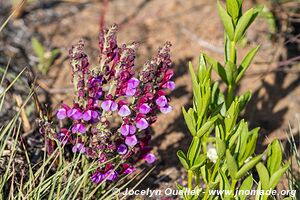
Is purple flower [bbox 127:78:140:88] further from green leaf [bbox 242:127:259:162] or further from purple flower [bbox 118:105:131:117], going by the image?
green leaf [bbox 242:127:259:162]

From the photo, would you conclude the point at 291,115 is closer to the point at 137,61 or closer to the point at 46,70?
the point at 137,61

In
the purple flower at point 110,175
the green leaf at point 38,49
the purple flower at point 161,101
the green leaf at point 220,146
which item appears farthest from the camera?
the green leaf at point 38,49

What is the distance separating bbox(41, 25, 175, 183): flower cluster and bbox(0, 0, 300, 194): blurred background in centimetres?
67

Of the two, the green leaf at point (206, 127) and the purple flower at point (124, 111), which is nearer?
the green leaf at point (206, 127)

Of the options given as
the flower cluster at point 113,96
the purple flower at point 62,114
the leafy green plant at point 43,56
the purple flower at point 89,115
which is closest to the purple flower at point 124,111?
the flower cluster at point 113,96

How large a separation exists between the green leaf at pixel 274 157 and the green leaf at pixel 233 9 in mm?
502

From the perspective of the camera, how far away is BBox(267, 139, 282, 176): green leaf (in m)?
2.03

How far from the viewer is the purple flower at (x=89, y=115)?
2.33 m

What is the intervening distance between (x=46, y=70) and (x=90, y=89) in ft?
5.03

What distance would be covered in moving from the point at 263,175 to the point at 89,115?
0.70 m

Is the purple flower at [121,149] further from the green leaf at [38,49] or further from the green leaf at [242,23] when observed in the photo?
the green leaf at [38,49]

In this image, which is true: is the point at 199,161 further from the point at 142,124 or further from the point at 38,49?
the point at 38,49

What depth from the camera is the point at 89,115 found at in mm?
2338

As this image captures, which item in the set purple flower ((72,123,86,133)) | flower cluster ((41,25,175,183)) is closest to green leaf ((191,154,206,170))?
flower cluster ((41,25,175,183))
